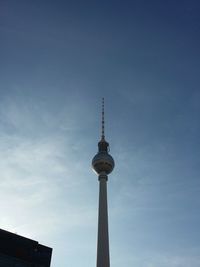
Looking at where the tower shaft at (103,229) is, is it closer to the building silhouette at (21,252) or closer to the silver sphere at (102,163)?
the silver sphere at (102,163)

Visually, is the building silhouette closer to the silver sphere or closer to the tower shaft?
the tower shaft

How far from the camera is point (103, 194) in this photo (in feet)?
351

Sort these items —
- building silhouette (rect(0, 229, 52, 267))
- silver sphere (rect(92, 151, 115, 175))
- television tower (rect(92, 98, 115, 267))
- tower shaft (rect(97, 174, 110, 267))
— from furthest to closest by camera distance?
silver sphere (rect(92, 151, 115, 175)) < television tower (rect(92, 98, 115, 267)) < tower shaft (rect(97, 174, 110, 267)) < building silhouette (rect(0, 229, 52, 267))

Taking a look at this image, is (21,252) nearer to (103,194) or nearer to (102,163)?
(103,194)

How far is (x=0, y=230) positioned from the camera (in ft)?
195

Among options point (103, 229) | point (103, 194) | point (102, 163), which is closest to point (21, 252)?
point (103, 229)

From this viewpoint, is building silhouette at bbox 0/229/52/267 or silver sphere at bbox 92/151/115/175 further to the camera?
silver sphere at bbox 92/151/115/175

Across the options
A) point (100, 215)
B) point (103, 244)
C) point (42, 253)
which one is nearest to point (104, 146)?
point (100, 215)

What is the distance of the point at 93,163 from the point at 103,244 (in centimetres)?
2790

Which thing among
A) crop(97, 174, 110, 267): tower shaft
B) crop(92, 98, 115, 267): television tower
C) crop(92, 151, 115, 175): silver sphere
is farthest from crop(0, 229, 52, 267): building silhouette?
crop(92, 151, 115, 175): silver sphere

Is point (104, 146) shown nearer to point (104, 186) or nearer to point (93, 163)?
point (93, 163)

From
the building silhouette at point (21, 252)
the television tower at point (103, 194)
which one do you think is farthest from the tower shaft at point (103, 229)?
the building silhouette at point (21, 252)

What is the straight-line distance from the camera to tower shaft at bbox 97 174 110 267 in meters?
93.4

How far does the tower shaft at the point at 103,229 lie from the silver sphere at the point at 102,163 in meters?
2.42
